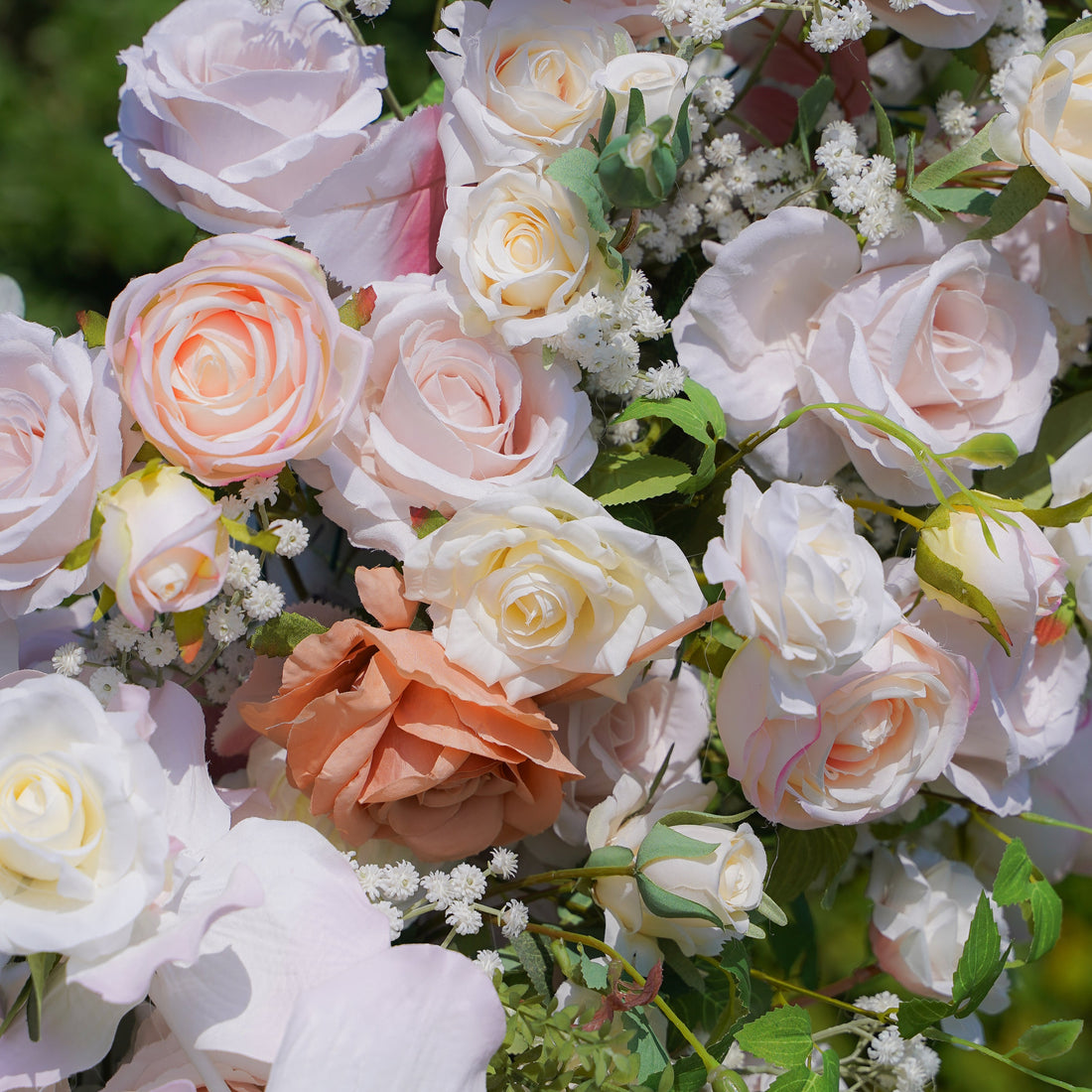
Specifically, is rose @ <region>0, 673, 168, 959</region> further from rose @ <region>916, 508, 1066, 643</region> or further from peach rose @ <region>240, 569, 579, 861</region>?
rose @ <region>916, 508, 1066, 643</region>

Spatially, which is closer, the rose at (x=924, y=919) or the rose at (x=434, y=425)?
the rose at (x=434, y=425)

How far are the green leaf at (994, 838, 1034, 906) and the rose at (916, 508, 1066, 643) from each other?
117 mm

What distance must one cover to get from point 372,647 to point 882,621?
23 cm

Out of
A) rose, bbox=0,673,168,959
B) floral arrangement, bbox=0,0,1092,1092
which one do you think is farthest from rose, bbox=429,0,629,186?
rose, bbox=0,673,168,959

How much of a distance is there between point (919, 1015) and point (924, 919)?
13cm

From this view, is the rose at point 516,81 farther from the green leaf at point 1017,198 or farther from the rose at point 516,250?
the green leaf at point 1017,198

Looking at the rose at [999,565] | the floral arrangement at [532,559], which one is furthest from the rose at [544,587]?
the rose at [999,565]

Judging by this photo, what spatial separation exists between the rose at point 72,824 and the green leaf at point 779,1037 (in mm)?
270

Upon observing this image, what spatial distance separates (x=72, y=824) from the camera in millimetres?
422

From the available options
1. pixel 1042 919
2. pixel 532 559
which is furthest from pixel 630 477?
pixel 1042 919

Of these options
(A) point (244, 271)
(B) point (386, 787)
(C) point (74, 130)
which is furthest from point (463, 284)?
(C) point (74, 130)

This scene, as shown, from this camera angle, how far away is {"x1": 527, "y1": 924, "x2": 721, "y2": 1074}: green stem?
499 mm

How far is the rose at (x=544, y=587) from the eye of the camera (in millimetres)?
482

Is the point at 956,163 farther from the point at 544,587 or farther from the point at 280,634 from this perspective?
the point at 280,634
